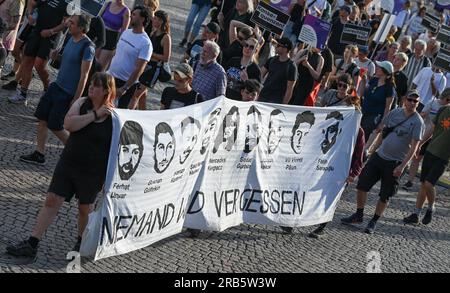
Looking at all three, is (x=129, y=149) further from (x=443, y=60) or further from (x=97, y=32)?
(x=443, y=60)

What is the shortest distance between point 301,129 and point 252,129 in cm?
80

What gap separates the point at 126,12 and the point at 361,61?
4951mm

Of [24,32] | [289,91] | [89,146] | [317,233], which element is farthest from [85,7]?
[89,146]

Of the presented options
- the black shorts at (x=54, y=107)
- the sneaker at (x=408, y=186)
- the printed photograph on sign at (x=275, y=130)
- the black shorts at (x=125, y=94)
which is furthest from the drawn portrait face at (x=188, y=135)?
the sneaker at (x=408, y=186)

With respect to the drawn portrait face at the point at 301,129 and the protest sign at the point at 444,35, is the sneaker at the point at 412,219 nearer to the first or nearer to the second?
the drawn portrait face at the point at 301,129

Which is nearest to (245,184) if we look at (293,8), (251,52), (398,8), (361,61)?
(251,52)

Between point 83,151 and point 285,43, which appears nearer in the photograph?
point 83,151

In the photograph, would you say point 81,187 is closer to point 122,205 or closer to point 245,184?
point 122,205

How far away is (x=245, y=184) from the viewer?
32.2 feet

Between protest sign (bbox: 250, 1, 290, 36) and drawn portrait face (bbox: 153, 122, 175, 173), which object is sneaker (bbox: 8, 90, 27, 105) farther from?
drawn portrait face (bbox: 153, 122, 175, 173)

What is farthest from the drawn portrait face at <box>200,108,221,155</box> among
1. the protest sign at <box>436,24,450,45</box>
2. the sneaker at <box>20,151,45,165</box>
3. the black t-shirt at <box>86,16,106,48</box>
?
the protest sign at <box>436,24,450,45</box>

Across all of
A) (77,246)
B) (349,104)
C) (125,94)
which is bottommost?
(77,246)

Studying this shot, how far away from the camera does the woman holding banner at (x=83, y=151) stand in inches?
304

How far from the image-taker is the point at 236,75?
12250mm
